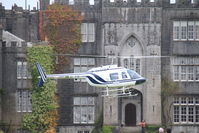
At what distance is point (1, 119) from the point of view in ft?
170

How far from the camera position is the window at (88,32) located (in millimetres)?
52094

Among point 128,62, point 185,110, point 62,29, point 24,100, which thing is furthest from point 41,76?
point 185,110

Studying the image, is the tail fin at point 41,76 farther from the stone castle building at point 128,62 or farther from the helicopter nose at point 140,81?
the helicopter nose at point 140,81

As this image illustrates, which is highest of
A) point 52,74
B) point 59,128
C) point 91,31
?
point 91,31

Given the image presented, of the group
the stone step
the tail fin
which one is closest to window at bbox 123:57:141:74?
the stone step

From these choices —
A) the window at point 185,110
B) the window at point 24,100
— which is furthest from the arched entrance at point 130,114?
the window at point 24,100

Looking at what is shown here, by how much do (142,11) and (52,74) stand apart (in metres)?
8.41

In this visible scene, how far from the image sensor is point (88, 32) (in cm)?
5212

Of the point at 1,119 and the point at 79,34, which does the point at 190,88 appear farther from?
the point at 1,119

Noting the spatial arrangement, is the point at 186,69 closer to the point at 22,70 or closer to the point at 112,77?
the point at 112,77

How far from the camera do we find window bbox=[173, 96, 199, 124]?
51500 mm

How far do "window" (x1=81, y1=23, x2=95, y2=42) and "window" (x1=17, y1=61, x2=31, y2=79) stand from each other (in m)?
Result: 4.99

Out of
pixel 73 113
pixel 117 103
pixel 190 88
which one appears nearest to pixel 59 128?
pixel 73 113

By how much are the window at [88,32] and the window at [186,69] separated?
266 inches
